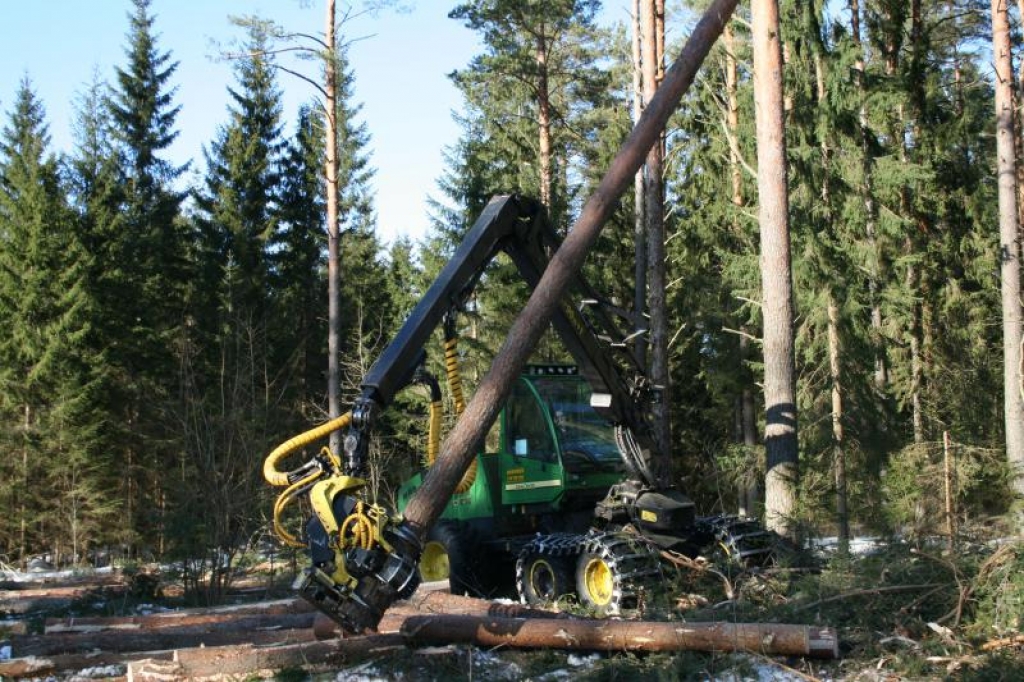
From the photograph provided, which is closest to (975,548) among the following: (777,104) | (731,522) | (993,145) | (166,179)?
(731,522)

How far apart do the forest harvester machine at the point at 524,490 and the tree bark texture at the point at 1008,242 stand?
815 cm

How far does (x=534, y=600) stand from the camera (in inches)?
391

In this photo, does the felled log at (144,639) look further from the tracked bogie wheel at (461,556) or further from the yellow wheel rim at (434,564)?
the yellow wheel rim at (434,564)

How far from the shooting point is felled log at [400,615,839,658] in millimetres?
6418

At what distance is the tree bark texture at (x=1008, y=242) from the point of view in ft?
51.6

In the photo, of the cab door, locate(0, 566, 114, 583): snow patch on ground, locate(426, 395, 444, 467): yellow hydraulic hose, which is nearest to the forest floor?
locate(426, 395, 444, 467): yellow hydraulic hose

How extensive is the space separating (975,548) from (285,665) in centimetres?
521

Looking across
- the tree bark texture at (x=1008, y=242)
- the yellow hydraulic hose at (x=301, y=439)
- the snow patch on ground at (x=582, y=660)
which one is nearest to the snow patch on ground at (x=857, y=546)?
the snow patch on ground at (x=582, y=660)

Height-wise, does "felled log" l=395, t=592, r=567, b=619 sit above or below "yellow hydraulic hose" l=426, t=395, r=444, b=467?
below

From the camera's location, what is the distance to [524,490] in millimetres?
11156

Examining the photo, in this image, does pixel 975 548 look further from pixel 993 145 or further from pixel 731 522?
pixel 993 145

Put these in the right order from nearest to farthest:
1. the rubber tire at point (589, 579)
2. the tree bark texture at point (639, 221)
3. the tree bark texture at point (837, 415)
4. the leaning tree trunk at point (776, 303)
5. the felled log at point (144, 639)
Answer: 1. the felled log at point (144, 639)
2. the rubber tire at point (589, 579)
3. the leaning tree trunk at point (776, 303)
4. the tree bark texture at point (837, 415)
5. the tree bark texture at point (639, 221)

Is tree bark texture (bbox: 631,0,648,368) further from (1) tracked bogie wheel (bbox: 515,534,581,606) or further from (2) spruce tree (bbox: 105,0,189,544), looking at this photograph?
(2) spruce tree (bbox: 105,0,189,544)

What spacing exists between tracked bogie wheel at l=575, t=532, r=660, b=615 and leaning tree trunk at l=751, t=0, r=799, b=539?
8.61 feet
